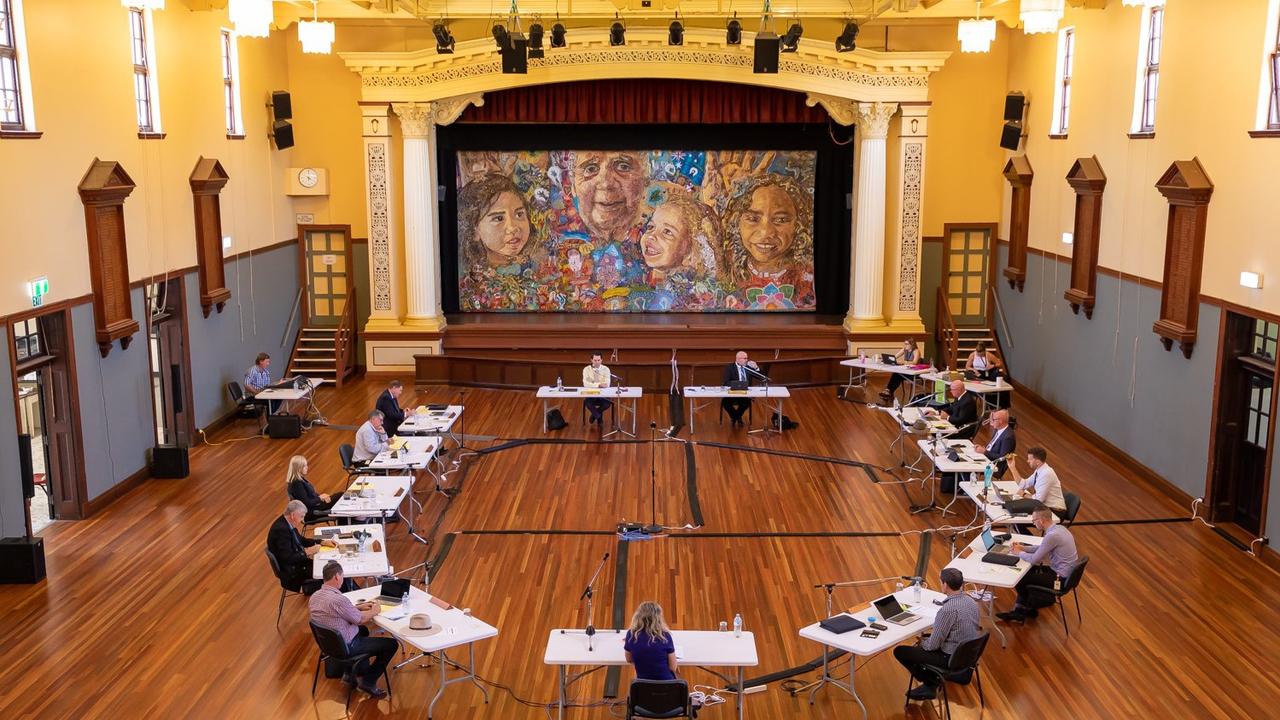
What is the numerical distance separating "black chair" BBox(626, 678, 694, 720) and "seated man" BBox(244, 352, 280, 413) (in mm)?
11600

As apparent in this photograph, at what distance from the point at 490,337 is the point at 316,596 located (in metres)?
13.1

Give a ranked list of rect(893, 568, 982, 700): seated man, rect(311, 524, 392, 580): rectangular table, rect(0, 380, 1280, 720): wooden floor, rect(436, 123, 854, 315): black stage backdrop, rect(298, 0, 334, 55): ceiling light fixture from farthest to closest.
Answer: rect(436, 123, 854, 315): black stage backdrop < rect(298, 0, 334, 55): ceiling light fixture < rect(311, 524, 392, 580): rectangular table < rect(0, 380, 1280, 720): wooden floor < rect(893, 568, 982, 700): seated man

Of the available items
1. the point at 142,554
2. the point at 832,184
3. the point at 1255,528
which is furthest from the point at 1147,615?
the point at 832,184

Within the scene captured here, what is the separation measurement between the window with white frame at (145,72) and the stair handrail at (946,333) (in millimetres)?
14124

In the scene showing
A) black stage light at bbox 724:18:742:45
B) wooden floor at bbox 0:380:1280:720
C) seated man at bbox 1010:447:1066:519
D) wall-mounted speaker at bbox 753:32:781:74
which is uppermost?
black stage light at bbox 724:18:742:45

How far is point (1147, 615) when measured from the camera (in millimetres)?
11164

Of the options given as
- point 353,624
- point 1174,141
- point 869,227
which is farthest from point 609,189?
point 353,624

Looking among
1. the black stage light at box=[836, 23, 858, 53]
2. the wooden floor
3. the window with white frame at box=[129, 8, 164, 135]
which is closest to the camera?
the wooden floor

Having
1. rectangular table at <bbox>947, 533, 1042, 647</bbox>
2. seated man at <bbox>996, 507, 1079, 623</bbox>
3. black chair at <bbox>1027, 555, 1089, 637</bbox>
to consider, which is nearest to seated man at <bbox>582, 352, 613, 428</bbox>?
rectangular table at <bbox>947, 533, 1042, 647</bbox>

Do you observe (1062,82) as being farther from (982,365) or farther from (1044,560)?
(1044,560)

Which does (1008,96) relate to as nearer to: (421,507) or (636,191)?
(636,191)

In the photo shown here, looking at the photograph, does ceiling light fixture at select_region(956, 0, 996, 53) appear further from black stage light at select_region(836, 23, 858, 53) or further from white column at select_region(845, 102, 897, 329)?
white column at select_region(845, 102, 897, 329)

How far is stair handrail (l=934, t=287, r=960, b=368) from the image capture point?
21.7m

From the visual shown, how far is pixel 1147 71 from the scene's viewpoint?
15.7 m
